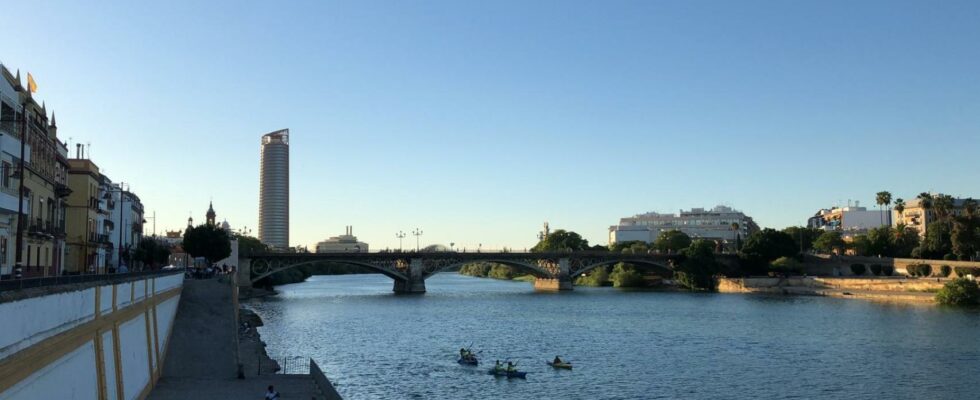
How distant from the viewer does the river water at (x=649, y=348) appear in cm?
4719

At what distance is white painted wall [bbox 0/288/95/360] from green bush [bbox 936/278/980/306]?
10430cm

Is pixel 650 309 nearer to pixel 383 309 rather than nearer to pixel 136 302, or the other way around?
pixel 383 309

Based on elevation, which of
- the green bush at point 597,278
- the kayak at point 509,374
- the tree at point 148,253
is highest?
the tree at point 148,253

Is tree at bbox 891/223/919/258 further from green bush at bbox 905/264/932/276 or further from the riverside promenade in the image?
the riverside promenade

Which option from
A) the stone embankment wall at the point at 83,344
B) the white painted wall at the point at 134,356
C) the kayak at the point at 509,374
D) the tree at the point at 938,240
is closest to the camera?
the stone embankment wall at the point at 83,344

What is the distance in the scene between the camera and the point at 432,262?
15825cm

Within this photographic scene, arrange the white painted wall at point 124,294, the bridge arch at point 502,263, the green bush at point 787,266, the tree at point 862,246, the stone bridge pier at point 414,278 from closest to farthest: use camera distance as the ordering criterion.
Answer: the white painted wall at point 124,294 → the stone bridge pier at point 414,278 → the bridge arch at point 502,263 → the green bush at point 787,266 → the tree at point 862,246

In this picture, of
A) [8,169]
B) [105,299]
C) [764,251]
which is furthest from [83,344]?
[764,251]

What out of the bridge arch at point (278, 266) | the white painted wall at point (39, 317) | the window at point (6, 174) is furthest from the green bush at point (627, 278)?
the white painted wall at point (39, 317)

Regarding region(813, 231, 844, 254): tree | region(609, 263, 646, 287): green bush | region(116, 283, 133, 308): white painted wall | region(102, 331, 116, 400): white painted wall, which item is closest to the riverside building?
region(116, 283, 133, 308): white painted wall

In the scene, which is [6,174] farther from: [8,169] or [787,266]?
[787,266]

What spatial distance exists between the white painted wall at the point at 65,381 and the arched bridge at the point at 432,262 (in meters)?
119

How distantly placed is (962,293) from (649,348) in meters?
57.3

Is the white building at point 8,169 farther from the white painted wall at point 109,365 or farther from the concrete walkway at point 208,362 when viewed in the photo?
the white painted wall at point 109,365
